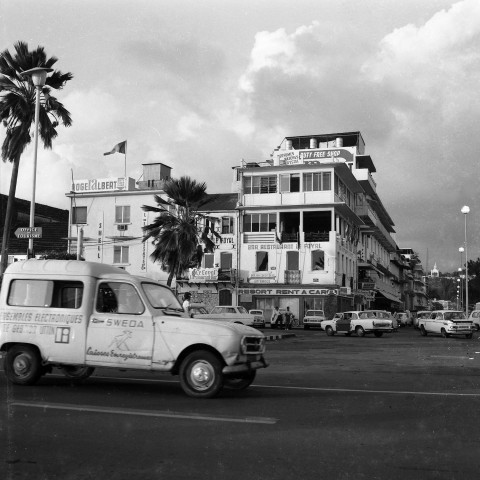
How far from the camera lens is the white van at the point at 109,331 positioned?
30.6ft

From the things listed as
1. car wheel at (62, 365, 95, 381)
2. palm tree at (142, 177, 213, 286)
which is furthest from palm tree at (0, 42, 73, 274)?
car wheel at (62, 365, 95, 381)

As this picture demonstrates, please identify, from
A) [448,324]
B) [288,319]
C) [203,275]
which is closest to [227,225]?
[203,275]

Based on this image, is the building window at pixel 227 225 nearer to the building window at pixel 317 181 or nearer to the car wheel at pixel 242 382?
the building window at pixel 317 181

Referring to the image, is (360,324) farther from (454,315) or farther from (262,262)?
(262,262)

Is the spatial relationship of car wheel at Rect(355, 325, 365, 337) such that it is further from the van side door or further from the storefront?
the van side door

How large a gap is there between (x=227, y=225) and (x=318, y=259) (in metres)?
8.26

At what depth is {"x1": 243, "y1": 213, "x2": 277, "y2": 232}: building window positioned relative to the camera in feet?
170

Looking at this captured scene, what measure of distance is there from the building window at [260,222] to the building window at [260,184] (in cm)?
206

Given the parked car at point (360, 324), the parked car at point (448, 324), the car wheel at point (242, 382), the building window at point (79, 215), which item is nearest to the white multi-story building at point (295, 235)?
the parked car at point (448, 324)

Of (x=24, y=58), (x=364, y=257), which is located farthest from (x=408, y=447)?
(x=364, y=257)

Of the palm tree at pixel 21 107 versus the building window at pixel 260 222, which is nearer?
the palm tree at pixel 21 107

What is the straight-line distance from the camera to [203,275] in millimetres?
51625

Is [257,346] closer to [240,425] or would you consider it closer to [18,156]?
[240,425]

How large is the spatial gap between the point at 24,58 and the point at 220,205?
2743 centimetres
